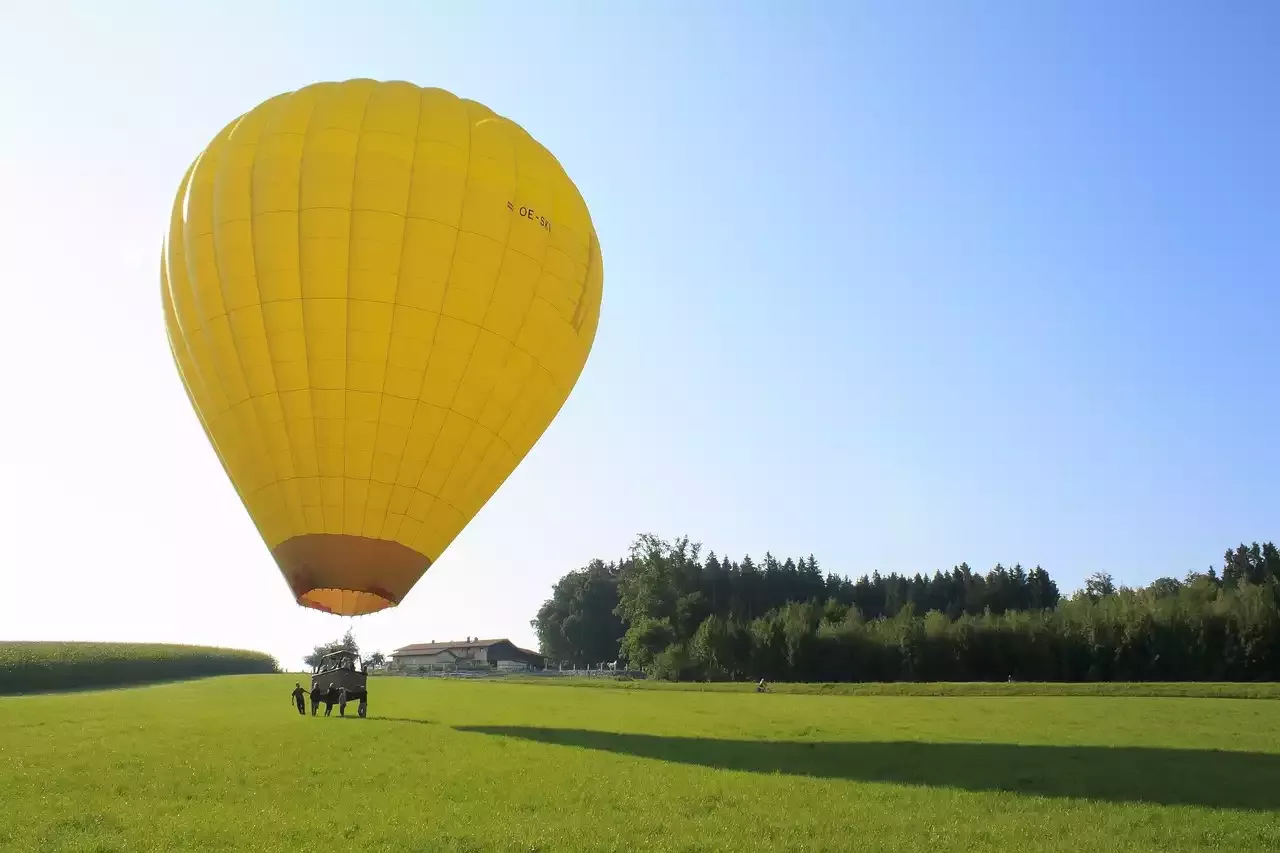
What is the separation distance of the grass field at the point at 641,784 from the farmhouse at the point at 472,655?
107 meters

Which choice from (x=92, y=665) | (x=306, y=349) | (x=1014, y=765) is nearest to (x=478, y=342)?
(x=306, y=349)

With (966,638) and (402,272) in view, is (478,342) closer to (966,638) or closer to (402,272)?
(402,272)

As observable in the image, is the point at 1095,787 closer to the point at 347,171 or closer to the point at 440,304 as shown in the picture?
the point at 440,304

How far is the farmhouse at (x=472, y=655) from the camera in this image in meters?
128

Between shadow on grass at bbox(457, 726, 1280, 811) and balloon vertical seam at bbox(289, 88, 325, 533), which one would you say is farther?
balloon vertical seam at bbox(289, 88, 325, 533)

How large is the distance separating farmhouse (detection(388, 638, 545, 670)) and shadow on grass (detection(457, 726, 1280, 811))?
362 feet

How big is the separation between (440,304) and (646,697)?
21.2m

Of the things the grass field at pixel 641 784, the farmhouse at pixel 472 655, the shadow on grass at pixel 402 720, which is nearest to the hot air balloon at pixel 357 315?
the shadow on grass at pixel 402 720

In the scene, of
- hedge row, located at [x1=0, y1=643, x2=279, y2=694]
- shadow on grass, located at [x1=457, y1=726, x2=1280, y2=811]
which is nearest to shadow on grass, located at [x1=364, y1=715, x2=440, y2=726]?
shadow on grass, located at [x1=457, y1=726, x2=1280, y2=811]

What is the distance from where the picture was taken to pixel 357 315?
20812 mm

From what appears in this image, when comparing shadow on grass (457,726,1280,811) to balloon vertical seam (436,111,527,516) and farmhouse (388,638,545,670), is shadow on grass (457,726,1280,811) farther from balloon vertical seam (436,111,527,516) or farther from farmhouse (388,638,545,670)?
farmhouse (388,638,545,670)

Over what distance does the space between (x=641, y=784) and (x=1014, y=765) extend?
5983 mm

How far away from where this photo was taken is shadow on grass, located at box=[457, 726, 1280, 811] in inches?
483

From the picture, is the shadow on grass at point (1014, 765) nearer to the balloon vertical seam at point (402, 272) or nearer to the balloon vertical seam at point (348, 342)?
the balloon vertical seam at point (348, 342)
